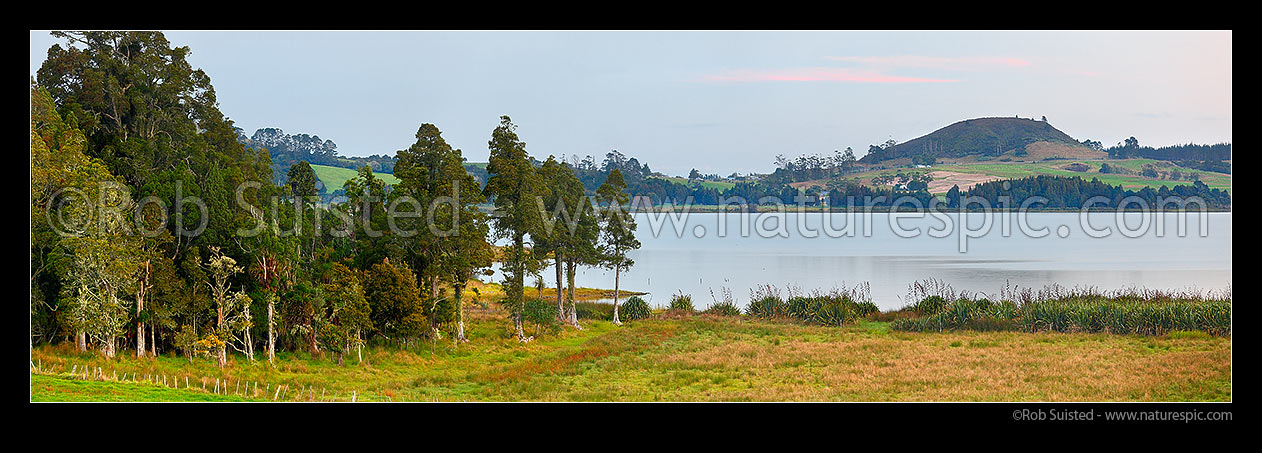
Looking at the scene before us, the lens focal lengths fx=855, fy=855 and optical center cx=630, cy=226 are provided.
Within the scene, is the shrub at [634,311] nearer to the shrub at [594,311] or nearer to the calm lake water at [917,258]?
the shrub at [594,311]

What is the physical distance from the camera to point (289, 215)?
82.1ft

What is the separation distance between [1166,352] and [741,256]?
6839 cm

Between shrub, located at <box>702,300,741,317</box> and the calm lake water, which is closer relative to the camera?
shrub, located at <box>702,300,741,317</box>

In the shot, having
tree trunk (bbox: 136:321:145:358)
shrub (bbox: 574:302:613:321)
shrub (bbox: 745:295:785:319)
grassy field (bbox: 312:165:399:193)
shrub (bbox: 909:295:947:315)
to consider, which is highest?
grassy field (bbox: 312:165:399:193)

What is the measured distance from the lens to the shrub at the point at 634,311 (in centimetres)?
4259

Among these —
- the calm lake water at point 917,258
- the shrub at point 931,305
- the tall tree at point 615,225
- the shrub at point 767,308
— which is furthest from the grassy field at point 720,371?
the calm lake water at point 917,258

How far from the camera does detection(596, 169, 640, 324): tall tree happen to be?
39562 mm

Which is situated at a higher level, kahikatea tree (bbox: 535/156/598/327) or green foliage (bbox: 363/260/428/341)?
kahikatea tree (bbox: 535/156/598/327)

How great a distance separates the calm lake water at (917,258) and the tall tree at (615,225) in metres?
13.4

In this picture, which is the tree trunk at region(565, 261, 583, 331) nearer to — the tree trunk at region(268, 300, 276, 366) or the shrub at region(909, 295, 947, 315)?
the tree trunk at region(268, 300, 276, 366)

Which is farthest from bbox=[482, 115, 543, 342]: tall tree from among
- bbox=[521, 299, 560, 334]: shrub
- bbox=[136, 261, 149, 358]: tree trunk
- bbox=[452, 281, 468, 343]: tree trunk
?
bbox=[136, 261, 149, 358]: tree trunk

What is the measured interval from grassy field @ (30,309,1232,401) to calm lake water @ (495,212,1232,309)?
2022 cm
